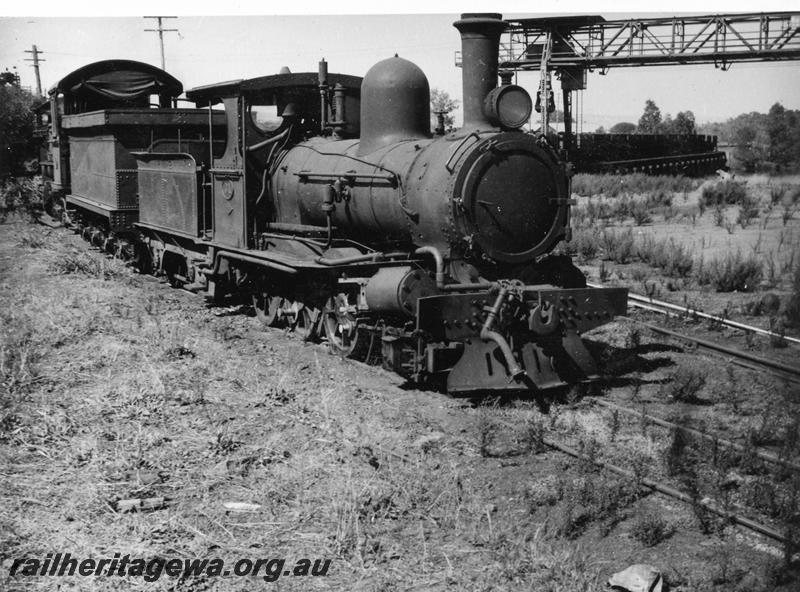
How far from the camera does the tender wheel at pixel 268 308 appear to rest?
380 inches

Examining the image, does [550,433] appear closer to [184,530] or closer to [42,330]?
[184,530]

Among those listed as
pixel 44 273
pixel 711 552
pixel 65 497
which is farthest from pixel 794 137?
pixel 65 497

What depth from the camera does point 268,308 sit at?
32.8ft

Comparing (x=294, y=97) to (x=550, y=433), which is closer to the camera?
(x=550, y=433)

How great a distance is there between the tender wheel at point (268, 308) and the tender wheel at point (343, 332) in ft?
3.78

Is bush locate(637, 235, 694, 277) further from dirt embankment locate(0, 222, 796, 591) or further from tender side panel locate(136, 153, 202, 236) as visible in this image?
tender side panel locate(136, 153, 202, 236)

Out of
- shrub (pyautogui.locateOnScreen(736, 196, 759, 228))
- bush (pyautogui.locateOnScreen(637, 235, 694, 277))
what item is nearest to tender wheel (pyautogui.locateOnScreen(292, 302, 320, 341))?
bush (pyautogui.locateOnScreen(637, 235, 694, 277))

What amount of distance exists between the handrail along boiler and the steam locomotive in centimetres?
2

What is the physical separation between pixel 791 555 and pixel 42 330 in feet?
22.6

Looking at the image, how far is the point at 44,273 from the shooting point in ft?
39.9

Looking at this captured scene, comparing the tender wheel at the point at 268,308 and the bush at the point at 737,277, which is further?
the bush at the point at 737,277

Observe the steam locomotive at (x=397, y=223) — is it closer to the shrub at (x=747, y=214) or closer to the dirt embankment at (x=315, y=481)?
the dirt embankment at (x=315, y=481)

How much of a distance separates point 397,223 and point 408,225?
19cm

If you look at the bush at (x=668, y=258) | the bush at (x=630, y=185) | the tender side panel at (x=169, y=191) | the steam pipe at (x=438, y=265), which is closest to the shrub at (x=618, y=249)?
the bush at (x=668, y=258)
